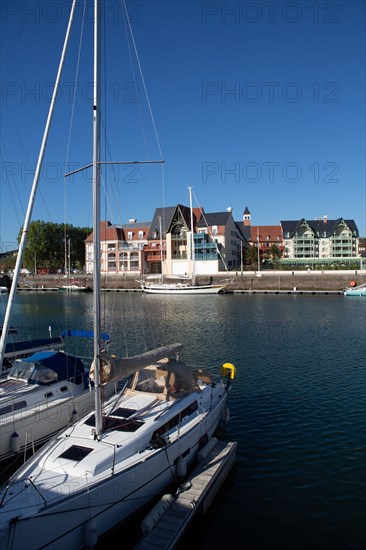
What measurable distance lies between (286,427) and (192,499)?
8.09 metres

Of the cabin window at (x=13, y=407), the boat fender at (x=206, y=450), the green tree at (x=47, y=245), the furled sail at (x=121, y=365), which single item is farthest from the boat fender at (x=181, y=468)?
the green tree at (x=47, y=245)

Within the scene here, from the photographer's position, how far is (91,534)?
10.5 meters

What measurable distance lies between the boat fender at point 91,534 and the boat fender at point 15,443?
21.8 ft

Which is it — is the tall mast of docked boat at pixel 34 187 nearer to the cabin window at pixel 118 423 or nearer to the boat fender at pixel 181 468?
the cabin window at pixel 118 423

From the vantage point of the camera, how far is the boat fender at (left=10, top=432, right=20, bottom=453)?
52.2 feet

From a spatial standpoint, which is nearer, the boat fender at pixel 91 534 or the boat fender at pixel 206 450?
the boat fender at pixel 91 534

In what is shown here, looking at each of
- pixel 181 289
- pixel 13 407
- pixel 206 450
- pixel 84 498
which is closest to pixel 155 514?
pixel 84 498

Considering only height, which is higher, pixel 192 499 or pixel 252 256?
pixel 252 256

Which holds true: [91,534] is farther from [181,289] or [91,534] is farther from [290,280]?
[290,280]

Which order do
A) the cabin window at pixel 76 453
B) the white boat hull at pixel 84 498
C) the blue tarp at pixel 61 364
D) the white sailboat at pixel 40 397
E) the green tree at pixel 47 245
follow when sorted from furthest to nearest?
1. the green tree at pixel 47 245
2. the blue tarp at pixel 61 364
3. the white sailboat at pixel 40 397
4. the cabin window at pixel 76 453
5. the white boat hull at pixel 84 498

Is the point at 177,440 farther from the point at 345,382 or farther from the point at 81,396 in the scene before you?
the point at 345,382

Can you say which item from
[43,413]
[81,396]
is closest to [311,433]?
[81,396]

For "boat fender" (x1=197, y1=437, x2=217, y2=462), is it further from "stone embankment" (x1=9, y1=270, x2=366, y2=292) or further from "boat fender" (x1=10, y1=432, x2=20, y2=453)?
"stone embankment" (x1=9, y1=270, x2=366, y2=292)

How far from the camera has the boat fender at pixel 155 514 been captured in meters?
11.3
